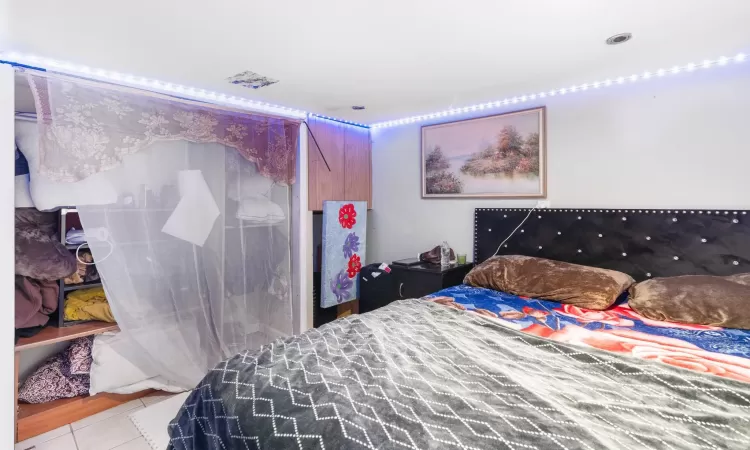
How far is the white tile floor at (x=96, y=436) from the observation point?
7.21 ft

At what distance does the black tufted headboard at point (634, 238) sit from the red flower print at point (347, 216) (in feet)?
4.33

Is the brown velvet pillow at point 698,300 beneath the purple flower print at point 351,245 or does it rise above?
beneath

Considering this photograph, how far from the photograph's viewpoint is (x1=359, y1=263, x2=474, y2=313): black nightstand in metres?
3.11

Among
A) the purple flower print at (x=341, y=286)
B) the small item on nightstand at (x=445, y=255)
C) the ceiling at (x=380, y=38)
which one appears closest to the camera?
the ceiling at (x=380, y=38)

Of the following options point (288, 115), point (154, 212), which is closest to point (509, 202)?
point (288, 115)

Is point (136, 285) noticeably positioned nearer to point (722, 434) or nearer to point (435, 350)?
point (435, 350)

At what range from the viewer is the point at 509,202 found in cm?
320

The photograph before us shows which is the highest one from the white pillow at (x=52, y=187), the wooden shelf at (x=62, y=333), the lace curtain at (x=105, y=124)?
the lace curtain at (x=105, y=124)

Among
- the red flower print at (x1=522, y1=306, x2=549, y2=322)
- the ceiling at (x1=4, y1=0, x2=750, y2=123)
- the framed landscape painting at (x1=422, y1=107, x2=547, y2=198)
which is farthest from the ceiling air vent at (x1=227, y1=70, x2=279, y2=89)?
the red flower print at (x1=522, y1=306, x2=549, y2=322)

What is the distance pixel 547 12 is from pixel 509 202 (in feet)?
5.74

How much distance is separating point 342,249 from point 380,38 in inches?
86.1

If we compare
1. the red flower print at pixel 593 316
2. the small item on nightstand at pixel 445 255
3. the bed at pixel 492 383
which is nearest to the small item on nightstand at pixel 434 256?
the small item on nightstand at pixel 445 255

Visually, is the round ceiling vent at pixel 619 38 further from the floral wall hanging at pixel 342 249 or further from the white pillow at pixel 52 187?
the white pillow at pixel 52 187

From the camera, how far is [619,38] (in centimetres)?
192
